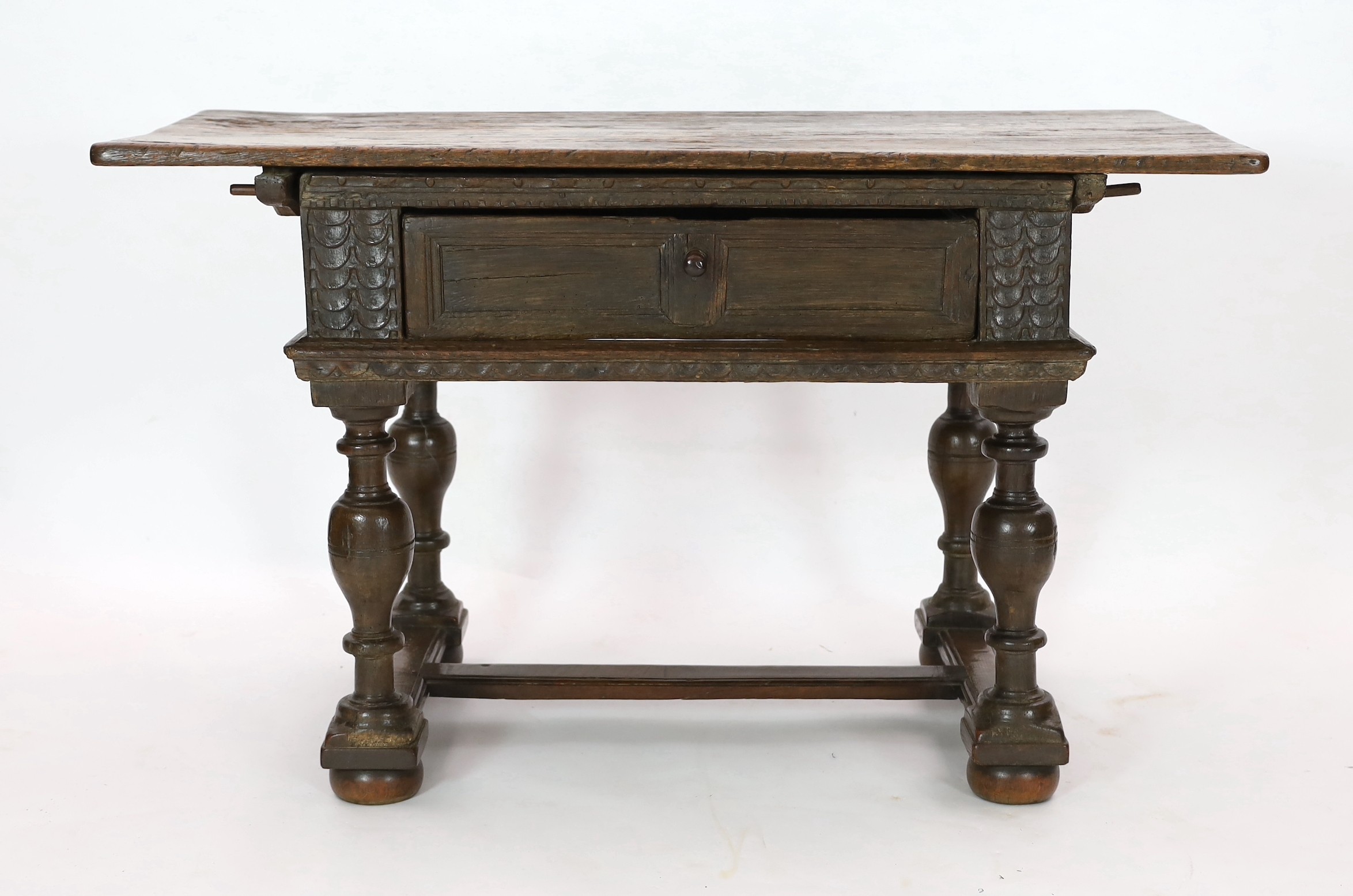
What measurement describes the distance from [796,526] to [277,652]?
1.19 metres

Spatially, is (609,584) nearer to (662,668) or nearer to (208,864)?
(662,668)

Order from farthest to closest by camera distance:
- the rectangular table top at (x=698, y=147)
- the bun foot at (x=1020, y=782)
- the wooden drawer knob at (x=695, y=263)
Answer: the bun foot at (x=1020, y=782) < the wooden drawer knob at (x=695, y=263) < the rectangular table top at (x=698, y=147)

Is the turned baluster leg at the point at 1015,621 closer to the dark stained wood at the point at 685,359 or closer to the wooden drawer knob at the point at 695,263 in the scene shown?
the dark stained wood at the point at 685,359

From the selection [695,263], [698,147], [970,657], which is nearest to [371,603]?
[695,263]

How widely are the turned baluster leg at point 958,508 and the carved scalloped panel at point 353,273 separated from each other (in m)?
1.14

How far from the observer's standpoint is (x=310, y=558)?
3740 mm

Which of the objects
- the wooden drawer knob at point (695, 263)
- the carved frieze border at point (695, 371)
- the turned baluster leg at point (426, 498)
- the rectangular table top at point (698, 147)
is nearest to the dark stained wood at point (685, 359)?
the carved frieze border at point (695, 371)

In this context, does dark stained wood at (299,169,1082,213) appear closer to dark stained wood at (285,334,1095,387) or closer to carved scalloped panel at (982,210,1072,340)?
carved scalloped panel at (982,210,1072,340)

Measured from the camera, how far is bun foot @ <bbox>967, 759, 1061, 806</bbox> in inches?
104

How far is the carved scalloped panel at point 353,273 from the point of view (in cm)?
240

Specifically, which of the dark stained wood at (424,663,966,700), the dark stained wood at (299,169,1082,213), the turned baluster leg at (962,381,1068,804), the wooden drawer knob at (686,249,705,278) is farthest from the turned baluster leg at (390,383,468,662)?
the turned baluster leg at (962,381,1068,804)

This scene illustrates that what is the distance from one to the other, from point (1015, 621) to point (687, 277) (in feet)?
2.49

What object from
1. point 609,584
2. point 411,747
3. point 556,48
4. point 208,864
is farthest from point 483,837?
point 556,48

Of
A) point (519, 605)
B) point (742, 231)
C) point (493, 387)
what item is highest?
point (742, 231)
